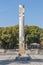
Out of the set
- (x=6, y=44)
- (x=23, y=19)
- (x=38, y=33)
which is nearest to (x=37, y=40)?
(x=38, y=33)

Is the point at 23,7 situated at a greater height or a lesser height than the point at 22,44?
greater

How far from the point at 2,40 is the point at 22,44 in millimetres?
37830

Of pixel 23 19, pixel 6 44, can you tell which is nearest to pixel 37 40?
pixel 6 44

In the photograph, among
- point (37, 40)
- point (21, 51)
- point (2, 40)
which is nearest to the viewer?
point (21, 51)

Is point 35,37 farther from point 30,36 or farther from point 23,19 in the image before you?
point 23,19

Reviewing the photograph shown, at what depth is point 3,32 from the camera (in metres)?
63.8

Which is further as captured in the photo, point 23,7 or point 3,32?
point 3,32

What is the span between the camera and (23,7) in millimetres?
25359

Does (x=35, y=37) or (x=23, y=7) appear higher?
(x=23, y=7)

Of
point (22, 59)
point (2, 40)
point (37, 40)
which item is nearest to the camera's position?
point (22, 59)

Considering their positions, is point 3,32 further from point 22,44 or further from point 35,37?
point 22,44

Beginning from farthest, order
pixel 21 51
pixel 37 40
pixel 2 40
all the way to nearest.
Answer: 1. pixel 37 40
2. pixel 2 40
3. pixel 21 51

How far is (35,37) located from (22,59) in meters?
42.5

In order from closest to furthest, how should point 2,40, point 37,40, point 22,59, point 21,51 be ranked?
point 22,59
point 21,51
point 2,40
point 37,40
